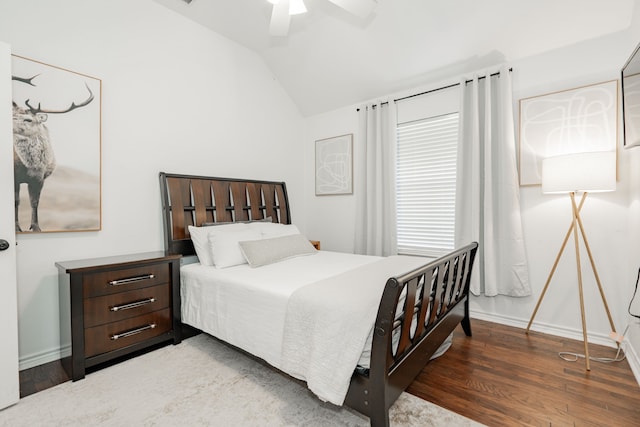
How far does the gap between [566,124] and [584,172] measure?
675 mm

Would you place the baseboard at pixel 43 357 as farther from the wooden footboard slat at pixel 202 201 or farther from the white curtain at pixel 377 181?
the white curtain at pixel 377 181

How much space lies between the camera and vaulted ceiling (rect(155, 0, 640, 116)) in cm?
250

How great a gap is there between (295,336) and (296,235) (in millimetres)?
1550

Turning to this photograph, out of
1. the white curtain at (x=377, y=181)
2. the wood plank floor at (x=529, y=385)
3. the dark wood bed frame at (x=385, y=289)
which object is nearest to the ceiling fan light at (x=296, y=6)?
the white curtain at (x=377, y=181)

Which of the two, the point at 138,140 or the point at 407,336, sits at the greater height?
the point at 138,140

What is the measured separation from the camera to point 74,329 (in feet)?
6.51

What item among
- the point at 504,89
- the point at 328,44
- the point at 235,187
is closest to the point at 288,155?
the point at 235,187

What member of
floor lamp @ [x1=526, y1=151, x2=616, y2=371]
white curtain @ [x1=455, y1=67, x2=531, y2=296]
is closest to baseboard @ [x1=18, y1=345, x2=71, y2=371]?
white curtain @ [x1=455, y1=67, x2=531, y2=296]

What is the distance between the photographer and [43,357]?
226 centimetres

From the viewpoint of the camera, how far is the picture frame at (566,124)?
247cm

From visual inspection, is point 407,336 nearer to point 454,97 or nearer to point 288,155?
point 454,97

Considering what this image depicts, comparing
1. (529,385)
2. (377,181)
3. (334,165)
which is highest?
(334,165)

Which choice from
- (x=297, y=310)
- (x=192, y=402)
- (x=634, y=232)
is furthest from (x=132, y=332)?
(x=634, y=232)

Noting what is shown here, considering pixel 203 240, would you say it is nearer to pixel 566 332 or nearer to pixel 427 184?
pixel 427 184
